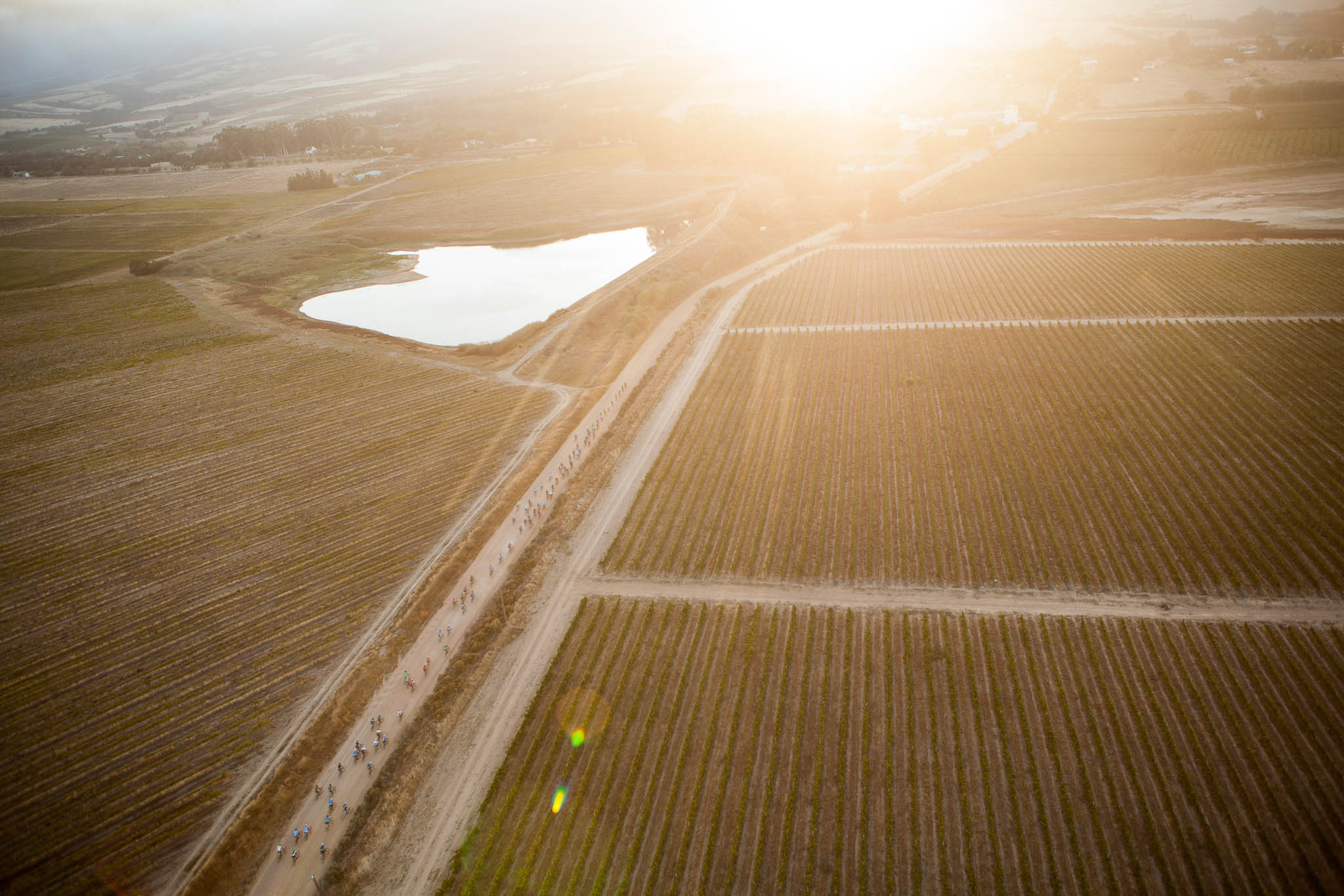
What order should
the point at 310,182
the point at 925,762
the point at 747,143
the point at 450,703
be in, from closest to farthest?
the point at 925,762, the point at 450,703, the point at 310,182, the point at 747,143

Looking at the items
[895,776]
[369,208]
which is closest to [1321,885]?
[895,776]

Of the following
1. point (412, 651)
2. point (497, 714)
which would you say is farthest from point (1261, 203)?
point (412, 651)

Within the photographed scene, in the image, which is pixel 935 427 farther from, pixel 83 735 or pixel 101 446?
pixel 101 446

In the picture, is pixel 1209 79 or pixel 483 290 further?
pixel 1209 79

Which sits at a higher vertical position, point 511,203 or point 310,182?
→ point 310,182

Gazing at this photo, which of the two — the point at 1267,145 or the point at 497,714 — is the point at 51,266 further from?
the point at 1267,145

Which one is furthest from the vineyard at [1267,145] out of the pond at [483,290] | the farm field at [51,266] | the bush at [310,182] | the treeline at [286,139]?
the treeline at [286,139]

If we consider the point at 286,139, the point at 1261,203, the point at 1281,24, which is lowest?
the point at 1261,203
